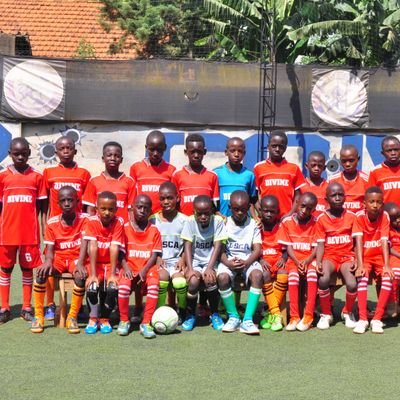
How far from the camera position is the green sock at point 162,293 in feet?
21.9

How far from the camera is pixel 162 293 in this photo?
6.71 metres

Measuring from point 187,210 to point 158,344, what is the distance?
62.1 inches

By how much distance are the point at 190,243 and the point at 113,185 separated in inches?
37.4

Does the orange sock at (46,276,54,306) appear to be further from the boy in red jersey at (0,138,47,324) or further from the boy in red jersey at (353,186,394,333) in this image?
the boy in red jersey at (353,186,394,333)

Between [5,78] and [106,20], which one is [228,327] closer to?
[5,78]

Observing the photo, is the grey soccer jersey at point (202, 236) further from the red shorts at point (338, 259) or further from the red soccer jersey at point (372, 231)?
the red soccer jersey at point (372, 231)

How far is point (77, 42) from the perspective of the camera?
1817cm

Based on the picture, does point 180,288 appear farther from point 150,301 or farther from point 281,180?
point 281,180

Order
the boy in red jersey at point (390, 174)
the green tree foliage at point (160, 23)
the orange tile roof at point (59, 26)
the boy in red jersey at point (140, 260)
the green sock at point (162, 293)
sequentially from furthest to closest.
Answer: the orange tile roof at point (59, 26), the green tree foliage at point (160, 23), the boy in red jersey at point (390, 174), the green sock at point (162, 293), the boy in red jersey at point (140, 260)

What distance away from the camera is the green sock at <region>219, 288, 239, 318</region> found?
663 cm

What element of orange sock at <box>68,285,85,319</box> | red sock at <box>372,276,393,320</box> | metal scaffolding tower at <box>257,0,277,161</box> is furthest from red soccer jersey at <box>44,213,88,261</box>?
metal scaffolding tower at <box>257,0,277,161</box>

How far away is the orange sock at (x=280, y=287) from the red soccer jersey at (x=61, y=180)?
1.94 metres

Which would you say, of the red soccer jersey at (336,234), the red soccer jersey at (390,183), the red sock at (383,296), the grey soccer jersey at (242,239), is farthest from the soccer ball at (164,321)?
the red soccer jersey at (390,183)

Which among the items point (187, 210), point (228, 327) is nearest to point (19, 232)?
point (187, 210)
